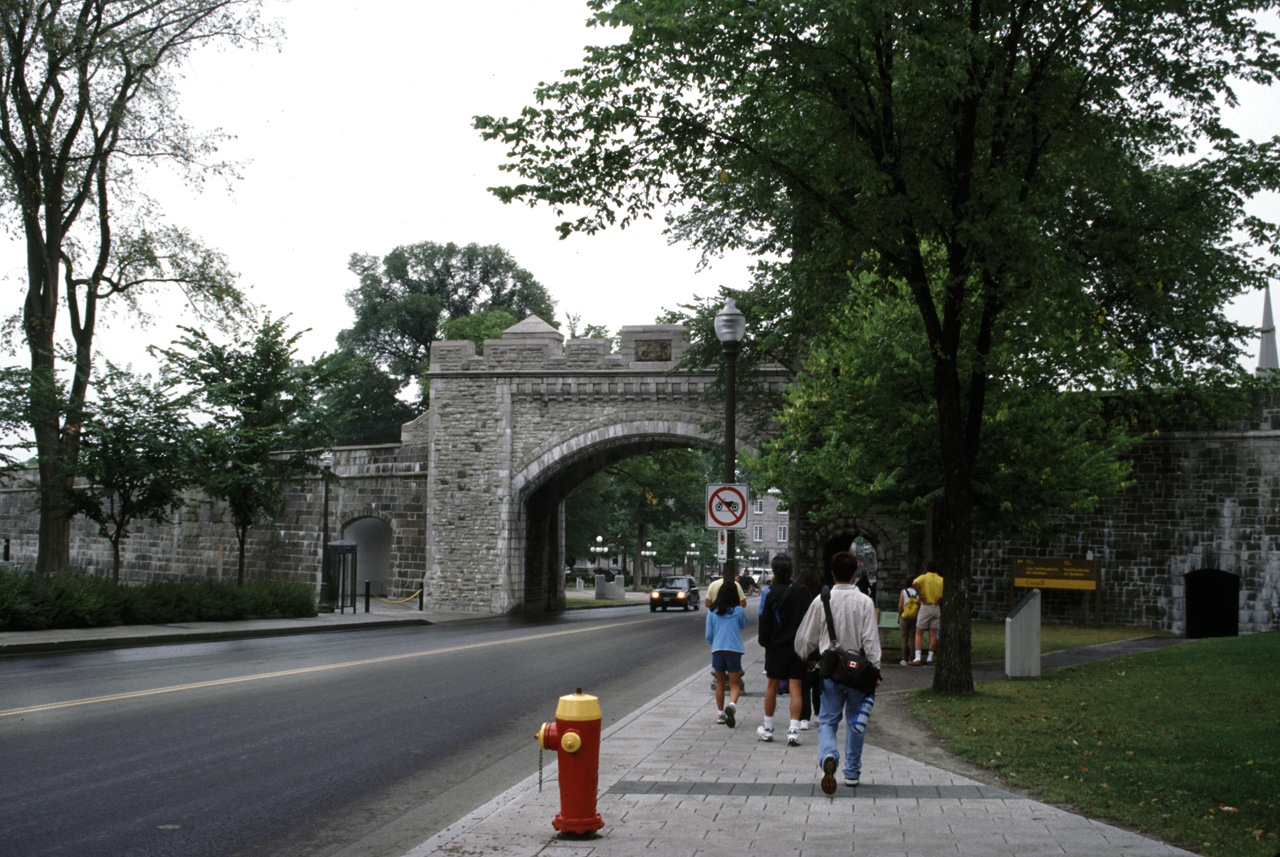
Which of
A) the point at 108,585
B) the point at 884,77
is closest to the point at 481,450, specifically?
the point at 108,585

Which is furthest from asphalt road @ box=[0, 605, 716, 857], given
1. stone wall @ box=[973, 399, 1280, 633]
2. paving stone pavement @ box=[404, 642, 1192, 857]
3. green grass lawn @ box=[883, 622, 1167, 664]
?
stone wall @ box=[973, 399, 1280, 633]

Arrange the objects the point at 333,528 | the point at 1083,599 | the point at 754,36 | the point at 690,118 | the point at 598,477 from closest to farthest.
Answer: the point at 754,36, the point at 690,118, the point at 1083,599, the point at 333,528, the point at 598,477

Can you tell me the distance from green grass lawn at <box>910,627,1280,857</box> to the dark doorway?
12.6 metres

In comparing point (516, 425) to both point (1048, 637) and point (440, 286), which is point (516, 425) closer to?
point (1048, 637)

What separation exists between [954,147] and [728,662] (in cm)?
626

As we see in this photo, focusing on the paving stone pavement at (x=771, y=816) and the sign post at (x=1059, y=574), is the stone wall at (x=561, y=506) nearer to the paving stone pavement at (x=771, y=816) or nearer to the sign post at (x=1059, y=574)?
the sign post at (x=1059, y=574)

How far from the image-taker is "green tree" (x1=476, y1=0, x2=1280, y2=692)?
36.9ft

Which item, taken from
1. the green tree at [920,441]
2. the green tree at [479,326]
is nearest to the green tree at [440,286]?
the green tree at [479,326]

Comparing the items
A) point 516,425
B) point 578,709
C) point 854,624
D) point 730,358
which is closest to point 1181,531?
point 516,425

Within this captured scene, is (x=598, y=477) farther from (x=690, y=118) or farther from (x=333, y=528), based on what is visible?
(x=690, y=118)

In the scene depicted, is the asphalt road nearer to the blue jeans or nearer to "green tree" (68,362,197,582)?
the blue jeans

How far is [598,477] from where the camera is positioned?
2131 inches

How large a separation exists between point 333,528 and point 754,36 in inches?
1111

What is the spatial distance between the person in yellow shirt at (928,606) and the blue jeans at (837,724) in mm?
8892
